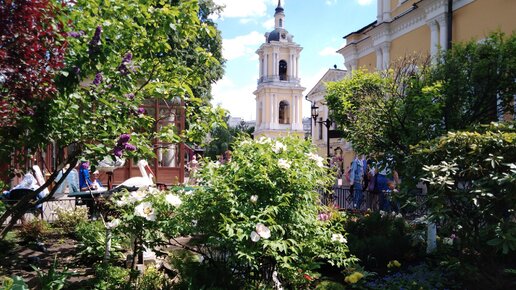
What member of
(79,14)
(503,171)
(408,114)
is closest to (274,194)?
(503,171)

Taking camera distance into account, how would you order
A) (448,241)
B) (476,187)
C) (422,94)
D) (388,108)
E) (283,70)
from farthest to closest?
(283,70) → (388,108) → (422,94) → (448,241) → (476,187)

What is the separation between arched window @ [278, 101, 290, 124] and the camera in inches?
2276

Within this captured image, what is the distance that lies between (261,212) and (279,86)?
52.7 meters

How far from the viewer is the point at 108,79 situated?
4.87 metres

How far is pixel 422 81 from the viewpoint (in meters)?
7.45

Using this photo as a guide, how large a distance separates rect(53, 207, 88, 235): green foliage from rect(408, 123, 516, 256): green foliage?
6.11 metres

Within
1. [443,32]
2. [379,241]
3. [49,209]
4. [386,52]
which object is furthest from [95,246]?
[386,52]

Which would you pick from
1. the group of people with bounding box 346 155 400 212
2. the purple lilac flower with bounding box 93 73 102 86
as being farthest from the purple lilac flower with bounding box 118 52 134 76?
the group of people with bounding box 346 155 400 212

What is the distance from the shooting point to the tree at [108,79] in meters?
4.06

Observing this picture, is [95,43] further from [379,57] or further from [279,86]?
[279,86]

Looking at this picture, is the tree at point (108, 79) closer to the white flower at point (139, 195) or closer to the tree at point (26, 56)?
the tree at point (26, 56)

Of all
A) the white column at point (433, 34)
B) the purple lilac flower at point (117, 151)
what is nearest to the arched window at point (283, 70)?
the white column at point (433, 34)

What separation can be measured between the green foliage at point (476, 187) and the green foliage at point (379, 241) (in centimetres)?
136

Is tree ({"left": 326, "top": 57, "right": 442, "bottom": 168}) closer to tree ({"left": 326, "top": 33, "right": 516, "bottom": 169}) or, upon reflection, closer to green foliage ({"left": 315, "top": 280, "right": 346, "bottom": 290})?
tree ({"left": 326, "top": 33, "right": 516, "bottom": 169})
